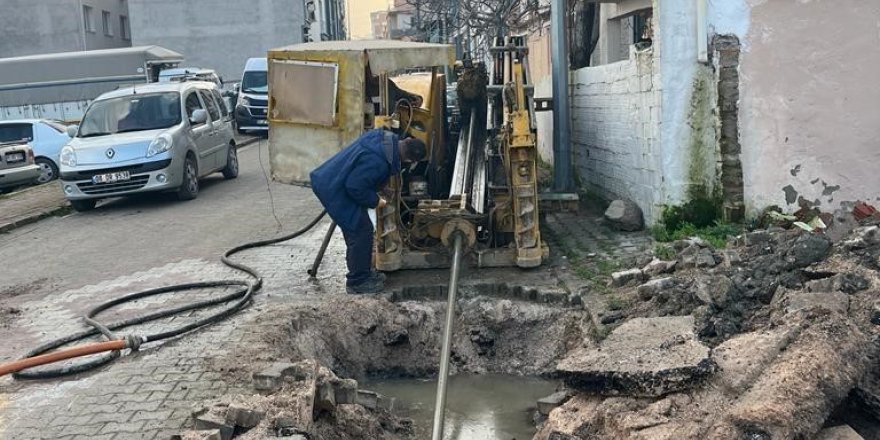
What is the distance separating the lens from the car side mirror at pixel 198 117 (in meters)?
14.9

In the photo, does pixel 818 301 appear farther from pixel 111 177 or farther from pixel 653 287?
pixel 111 177

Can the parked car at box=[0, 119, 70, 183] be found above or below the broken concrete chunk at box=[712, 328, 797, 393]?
above

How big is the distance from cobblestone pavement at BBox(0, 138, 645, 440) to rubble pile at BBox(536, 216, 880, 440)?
7.06 feet

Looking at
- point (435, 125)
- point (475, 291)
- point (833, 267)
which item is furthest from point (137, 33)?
point (833, 267)

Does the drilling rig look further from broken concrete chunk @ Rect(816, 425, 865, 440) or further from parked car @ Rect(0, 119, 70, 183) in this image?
parked car @ Rect(0, 119, 70, 183)

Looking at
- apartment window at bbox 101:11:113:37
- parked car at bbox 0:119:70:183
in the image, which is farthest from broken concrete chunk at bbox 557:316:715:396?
apartment window at bbox 101:11:113:37

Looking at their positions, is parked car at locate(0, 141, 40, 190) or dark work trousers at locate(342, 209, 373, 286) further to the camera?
parked car at locate(0, 141, 40, 190)

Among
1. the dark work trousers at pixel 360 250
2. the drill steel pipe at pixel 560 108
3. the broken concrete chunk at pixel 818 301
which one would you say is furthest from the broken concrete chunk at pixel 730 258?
the drill steel pipe at pixel 560 108

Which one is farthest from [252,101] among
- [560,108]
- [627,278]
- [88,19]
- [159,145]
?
[627,278]

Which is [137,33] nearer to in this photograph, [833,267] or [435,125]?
[435,125]

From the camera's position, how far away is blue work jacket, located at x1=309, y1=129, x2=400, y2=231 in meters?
7.66

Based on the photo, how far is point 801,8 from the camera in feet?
28.3

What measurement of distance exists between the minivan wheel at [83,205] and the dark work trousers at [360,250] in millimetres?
7914

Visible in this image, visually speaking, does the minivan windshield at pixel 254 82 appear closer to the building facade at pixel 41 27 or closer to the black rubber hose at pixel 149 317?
the building facade at pixel 41 27
